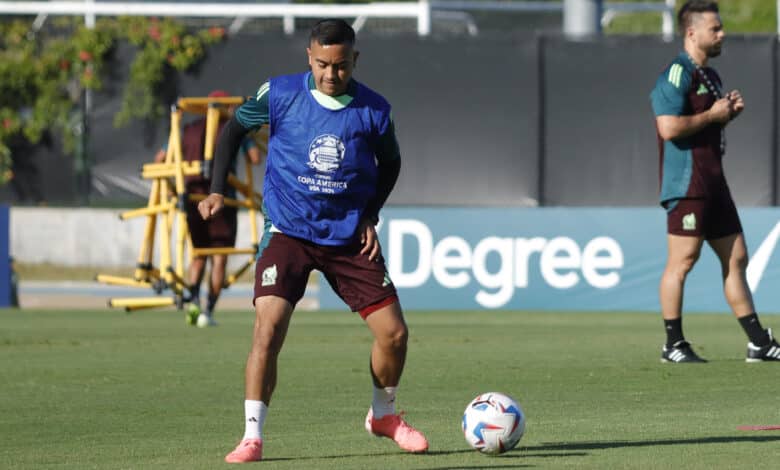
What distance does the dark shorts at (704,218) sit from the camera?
10.9 m

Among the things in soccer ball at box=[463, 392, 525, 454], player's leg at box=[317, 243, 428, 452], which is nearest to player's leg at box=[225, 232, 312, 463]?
player's leg at box=[317, 243, 428, 452]

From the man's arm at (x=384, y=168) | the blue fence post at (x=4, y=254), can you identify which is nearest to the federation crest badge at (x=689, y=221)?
the man's arm at (x=384, y=168)

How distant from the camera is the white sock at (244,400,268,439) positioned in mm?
7023

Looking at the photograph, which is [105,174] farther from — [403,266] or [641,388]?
[641,388]

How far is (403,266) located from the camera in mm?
17125

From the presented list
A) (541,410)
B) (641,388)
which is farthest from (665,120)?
(541,410)

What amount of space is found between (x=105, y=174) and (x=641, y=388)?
1250 centimetres

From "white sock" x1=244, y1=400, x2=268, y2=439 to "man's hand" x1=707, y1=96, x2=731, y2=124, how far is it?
4535mm

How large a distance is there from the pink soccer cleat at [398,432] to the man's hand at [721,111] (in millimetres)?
3970

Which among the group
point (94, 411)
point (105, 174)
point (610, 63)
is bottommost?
point (94, 411)

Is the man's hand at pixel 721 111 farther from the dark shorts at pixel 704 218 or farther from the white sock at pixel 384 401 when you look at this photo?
the white sock at pixel 384 401

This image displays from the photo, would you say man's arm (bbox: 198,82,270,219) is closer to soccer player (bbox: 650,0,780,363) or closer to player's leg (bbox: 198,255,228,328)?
soccer player (bbox: 650,0,780,363)

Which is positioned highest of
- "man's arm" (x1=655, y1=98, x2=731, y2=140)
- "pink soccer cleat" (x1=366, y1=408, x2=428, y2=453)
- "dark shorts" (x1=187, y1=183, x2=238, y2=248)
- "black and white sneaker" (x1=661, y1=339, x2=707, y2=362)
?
"man's arm" (x1=655, y1=98, x2=731, y2=140)

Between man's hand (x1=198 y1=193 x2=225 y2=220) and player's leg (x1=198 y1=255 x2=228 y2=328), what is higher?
man's hand (x1=198 y1=193 x2=225 y2=220)
